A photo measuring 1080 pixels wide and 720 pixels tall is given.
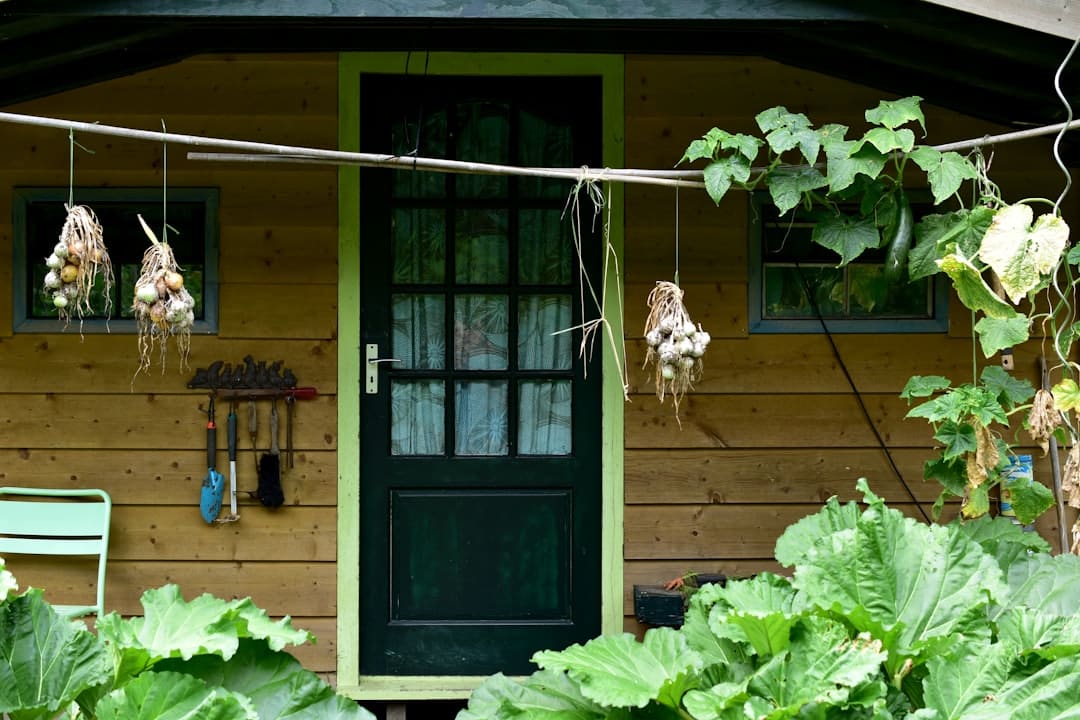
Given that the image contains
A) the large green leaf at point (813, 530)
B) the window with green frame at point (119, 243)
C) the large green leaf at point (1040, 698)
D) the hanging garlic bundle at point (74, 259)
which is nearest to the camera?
the large green leaf at point (1040, 698)

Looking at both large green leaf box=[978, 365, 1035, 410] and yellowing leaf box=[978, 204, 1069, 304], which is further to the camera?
large green leaf box=[978, 365, 1035, 410]

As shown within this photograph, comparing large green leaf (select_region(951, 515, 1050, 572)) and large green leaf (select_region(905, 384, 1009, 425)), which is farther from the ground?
large green leaf (select_region(905, 384, 1009, 425))

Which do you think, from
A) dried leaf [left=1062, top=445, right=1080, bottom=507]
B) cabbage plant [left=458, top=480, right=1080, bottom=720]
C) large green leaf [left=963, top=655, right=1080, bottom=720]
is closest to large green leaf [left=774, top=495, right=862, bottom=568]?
cabbage plant [left=458, top=480, right=1080, bottom=720]

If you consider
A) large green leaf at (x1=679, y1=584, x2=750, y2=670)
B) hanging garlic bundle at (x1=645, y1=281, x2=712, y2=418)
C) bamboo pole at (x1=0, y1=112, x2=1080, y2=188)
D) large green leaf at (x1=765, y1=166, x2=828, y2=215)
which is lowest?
large green leaf at (x1=679, y1=584, x2=750, y2=670)

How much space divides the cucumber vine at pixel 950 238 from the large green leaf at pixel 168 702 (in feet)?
6.20

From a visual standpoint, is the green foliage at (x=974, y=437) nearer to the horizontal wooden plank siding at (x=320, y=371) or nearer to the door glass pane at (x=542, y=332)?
the horizontal wooden plank siding at (x=320, y=371)

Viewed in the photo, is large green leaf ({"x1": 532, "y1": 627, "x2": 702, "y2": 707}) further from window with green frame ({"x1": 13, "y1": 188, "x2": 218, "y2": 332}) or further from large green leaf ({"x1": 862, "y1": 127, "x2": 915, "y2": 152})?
window with green frame ({"x1": 13, "y1": 188, "x2": 218, "y2": 332})

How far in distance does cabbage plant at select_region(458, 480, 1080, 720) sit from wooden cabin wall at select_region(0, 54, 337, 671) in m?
1.27

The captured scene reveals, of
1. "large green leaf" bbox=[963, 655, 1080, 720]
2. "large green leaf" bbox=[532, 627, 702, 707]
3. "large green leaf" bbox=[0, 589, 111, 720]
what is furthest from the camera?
"large green leaf" bbox=[532, 627, 702, 707]

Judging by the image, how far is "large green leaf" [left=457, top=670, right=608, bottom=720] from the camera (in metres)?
2.74

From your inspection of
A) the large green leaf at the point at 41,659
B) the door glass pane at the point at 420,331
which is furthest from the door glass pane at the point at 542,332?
the large green leaf at the point at 41,659

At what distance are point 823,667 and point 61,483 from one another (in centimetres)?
284

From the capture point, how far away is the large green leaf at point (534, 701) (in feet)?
9.00

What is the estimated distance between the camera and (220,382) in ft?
12.3
